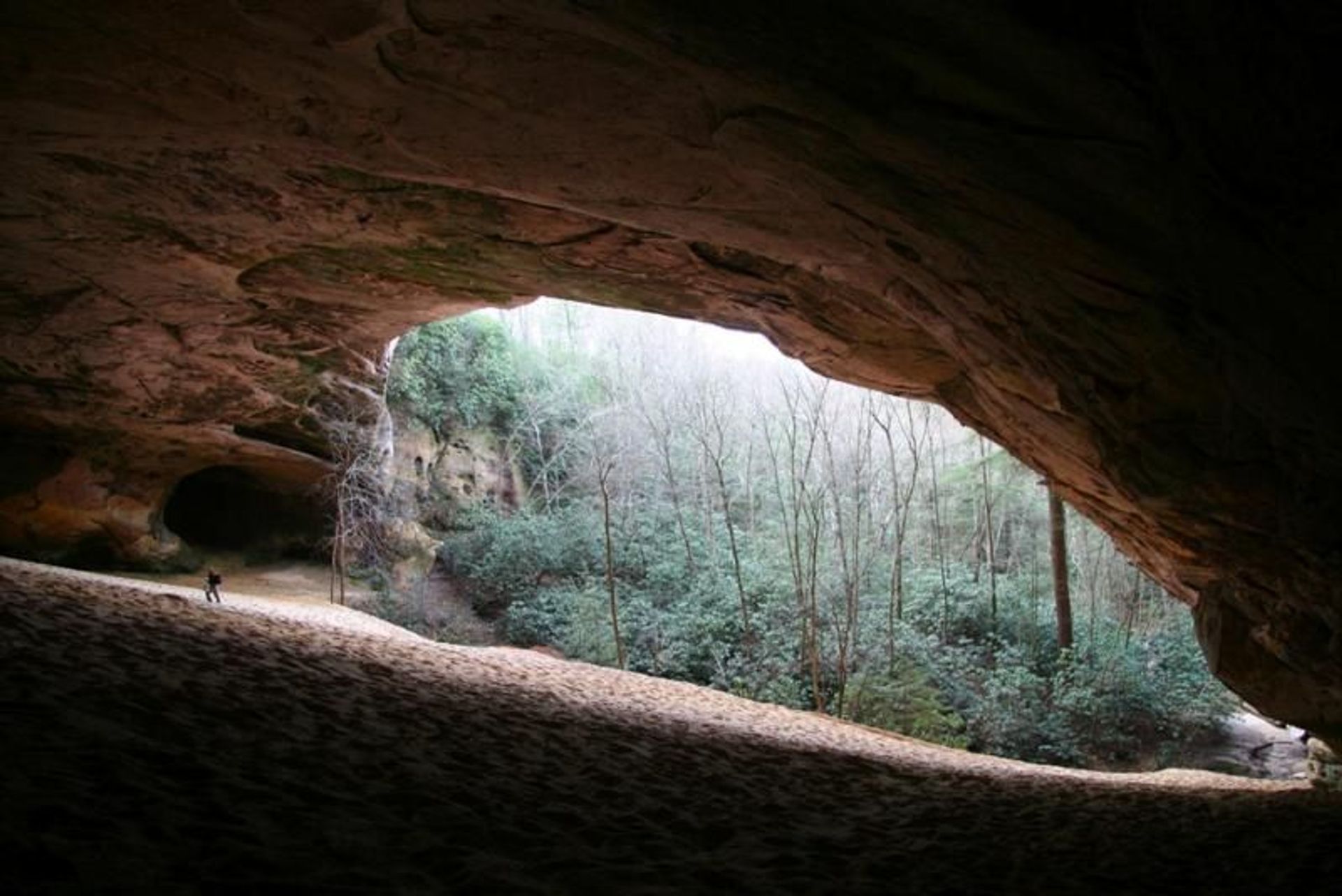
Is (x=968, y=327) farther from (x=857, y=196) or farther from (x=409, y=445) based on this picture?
(x=409, y=445)

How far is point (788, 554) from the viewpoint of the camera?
666 inches

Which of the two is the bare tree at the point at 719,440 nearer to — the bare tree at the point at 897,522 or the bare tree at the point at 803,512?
the bare tree at the point at 803,512

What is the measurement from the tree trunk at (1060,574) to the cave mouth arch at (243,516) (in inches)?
492

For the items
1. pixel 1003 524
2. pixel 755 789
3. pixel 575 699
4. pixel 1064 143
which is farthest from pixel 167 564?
pixel 1003 524

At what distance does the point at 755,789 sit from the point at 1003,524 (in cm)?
1505

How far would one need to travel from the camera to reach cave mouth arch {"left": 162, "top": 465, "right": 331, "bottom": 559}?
567 inches

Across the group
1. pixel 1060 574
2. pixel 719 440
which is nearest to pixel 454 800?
pixel 1060 574

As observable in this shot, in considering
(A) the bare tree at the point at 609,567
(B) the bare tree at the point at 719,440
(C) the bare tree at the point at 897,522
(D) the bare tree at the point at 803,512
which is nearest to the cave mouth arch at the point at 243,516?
(A) the bare tree at the point at 609,567

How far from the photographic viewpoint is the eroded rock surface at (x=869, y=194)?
2711 millimetres

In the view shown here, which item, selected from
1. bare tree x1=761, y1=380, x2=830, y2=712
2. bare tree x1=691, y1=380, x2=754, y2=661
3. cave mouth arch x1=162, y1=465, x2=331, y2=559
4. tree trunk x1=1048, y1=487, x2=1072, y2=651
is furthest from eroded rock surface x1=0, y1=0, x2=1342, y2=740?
bare tree x1=691, y1=380, x2=754, y2=661

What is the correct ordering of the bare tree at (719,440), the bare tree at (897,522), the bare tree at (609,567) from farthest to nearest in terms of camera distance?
the bare tree at (719,440), the bare tree at (609,567), the bare tree at (897,522)

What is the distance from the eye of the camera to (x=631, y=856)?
2467 millimetres

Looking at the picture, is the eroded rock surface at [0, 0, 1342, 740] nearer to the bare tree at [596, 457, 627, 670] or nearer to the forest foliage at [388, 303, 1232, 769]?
the forest foliage at [388, 303, 1232, 769]

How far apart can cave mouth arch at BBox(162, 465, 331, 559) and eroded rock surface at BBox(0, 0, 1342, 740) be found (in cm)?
789
